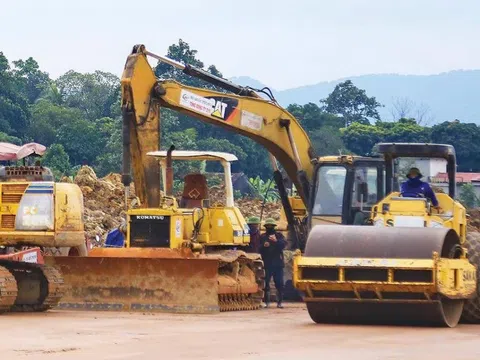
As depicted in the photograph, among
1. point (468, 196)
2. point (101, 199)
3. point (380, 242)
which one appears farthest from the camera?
point (468, 196)

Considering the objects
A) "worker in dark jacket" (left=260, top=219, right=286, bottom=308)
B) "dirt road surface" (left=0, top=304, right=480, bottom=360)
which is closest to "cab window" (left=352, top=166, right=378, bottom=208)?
"worker in dark jacket" (left=260, top=219, right=286, bottom=308)

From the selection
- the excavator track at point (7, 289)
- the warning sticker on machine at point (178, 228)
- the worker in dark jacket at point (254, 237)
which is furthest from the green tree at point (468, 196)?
the excavator track at point (7, 289)

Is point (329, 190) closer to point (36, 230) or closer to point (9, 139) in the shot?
point (36, 230)

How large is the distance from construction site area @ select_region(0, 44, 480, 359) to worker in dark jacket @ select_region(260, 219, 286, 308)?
0.10 feet

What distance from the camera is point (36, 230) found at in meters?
21.7

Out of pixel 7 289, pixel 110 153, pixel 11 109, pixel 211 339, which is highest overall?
pixel 11 109

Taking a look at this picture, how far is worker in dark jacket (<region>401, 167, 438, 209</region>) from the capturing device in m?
22.1

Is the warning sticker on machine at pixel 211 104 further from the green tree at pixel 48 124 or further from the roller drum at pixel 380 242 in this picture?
the green tree at pixel 48 124

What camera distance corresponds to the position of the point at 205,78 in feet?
88.5

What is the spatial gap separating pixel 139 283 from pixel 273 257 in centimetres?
377

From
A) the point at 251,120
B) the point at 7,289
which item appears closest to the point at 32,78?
the point at 251,120

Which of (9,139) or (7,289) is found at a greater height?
(9,139)

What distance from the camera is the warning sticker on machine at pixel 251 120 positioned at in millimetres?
27250

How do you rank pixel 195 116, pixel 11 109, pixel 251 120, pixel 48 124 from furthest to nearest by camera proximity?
1. pixel 48 124
2. pixel 11 109
3. pixel 251 120
4. pixel 195 116
